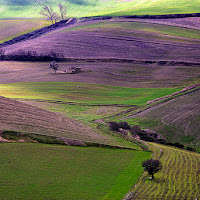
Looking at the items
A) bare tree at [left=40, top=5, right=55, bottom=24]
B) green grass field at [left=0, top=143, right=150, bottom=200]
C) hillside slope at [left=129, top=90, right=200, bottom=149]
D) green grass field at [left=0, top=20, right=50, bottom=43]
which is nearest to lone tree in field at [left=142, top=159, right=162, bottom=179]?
green grass field at [left=0, top=143, right=150, bottom=200]

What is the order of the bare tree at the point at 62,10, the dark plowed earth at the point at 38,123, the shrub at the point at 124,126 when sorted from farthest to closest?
the bare tree at the point at 62,10 → the shrub at the point at 124,126 → the dark plowed earth at the point at 38,123

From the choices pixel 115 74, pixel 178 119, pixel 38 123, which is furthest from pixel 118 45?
pixel 38 123

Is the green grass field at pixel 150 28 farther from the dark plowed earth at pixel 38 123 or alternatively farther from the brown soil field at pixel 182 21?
the dark plowed earth at pixel 38 123

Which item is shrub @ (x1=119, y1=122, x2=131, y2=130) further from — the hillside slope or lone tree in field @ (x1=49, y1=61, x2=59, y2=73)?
lone tree in field @ (x1=49, y1=61, x2=59, y2=73)

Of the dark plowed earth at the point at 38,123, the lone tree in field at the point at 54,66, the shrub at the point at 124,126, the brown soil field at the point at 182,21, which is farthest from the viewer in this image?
the brown soil field at the point at 182,21

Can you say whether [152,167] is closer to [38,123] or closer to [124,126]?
[38,123]

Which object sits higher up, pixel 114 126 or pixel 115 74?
pixel 115 74

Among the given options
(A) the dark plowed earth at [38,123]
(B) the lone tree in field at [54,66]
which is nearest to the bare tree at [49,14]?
(B) the lone tree in field at [54,66]

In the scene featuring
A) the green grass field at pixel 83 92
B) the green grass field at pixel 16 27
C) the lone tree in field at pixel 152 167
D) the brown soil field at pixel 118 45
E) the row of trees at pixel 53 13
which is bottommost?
the lone tree in field at pixel 152 167
